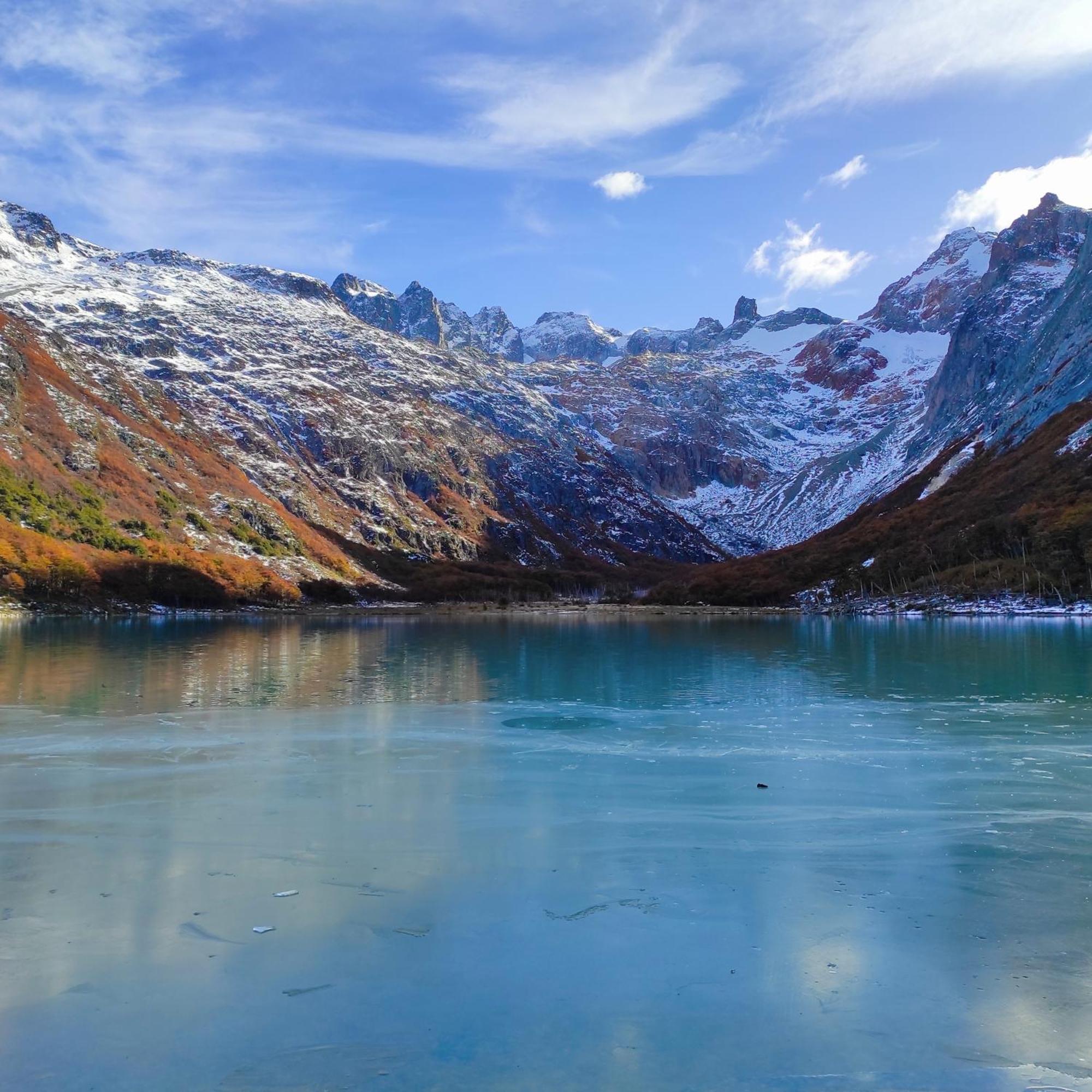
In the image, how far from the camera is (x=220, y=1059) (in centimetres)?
831

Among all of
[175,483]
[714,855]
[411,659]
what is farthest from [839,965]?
[175,483]

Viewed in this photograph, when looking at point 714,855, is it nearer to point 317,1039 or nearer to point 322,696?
point 317,1039

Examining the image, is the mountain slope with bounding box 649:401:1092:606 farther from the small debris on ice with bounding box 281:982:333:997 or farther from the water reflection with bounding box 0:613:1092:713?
the small debris on ice with bounding box 281:982:333:997

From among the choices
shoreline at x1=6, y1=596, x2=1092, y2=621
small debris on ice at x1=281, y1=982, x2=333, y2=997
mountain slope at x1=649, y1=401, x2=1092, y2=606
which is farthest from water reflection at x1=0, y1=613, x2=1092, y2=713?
mountain slope at x1=649, y1=401, x2=1092, y2=606

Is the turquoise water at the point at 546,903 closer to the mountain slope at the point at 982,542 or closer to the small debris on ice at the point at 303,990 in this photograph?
the small debris on ice at the point at 303,990

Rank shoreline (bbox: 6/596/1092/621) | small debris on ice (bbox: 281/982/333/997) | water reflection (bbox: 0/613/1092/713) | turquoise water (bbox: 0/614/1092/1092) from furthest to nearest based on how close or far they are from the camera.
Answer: shoreline (bbox: 6/596/1092/621)
water reflection (bbox: 0/613/1092/713)
small debris on ice (bbox: 281/982/333/997)
turquoise water (bbox: 0/614/1092/1092)

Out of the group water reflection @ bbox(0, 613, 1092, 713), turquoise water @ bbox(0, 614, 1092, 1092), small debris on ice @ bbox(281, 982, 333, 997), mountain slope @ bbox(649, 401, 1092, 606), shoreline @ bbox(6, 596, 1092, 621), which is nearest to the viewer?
turquoise water @ bbox(0, 614, 1092, 1092)

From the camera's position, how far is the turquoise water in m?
8.47

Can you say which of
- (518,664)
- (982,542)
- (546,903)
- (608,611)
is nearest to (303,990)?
(546,903)

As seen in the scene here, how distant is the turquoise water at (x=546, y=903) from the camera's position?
847cm

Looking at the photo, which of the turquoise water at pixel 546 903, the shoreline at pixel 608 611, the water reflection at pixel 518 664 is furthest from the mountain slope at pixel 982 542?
the turquoise water at pixel 546 903

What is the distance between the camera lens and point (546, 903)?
12.4m

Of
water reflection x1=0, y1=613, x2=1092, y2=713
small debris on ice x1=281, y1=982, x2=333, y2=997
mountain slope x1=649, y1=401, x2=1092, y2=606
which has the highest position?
mountain slope x1=649, y1=401, x2=1092, y2=606

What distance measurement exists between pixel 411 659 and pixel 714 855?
1775 inches
